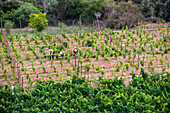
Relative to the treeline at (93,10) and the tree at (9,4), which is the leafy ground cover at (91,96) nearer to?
the treeline at (93,10)

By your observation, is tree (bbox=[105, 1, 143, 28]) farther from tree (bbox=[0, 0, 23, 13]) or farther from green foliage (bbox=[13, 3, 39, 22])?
tree (bbox=[0, 0, 23, 13])

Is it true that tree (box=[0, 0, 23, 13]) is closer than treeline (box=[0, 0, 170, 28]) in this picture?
No

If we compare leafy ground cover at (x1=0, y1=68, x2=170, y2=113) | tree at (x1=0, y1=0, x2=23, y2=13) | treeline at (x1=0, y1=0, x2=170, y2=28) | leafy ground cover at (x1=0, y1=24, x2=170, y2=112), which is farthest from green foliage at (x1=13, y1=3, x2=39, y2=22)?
leafy ground cover at (x1=0, y1=68, x2=170, y2=113)

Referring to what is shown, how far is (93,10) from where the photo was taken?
20.9 metres

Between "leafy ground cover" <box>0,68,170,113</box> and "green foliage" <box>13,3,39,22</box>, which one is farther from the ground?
"green foliage" <box>13,3,39,22</box>

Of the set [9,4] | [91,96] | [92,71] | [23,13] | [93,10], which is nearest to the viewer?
[91,96]

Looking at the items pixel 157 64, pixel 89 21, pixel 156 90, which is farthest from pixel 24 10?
pixel 156 90

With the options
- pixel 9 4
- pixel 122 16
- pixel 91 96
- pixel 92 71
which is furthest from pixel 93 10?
pixel 91 96

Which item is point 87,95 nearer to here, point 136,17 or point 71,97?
point 71,97

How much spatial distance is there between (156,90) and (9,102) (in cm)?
516

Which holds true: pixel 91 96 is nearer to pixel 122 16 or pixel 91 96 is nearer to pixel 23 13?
pixel 122 16

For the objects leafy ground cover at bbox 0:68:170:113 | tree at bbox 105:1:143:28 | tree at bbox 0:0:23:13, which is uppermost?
tree at bbox 0:0:23:13

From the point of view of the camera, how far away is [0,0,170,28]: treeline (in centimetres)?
1921

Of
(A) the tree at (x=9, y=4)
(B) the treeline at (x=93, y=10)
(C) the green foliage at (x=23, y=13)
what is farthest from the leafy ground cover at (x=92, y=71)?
(A) the tree at (x=9, y=4)
